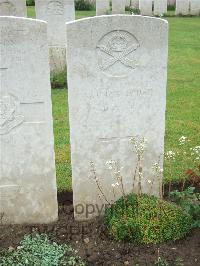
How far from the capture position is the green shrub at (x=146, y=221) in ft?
12.9

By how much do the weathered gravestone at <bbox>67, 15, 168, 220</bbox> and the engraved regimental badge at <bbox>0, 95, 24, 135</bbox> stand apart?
18.4 inches

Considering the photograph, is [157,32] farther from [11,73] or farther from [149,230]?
[149,230]

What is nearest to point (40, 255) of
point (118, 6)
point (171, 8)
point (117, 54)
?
point (117, 54)

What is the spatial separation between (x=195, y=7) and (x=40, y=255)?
16741mm

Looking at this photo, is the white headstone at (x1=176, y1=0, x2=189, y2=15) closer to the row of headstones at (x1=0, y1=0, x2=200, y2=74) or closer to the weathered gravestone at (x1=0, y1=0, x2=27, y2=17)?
the row of headstones at (x1=0, y1=0, x2=200, y2=74)

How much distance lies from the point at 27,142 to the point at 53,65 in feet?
19.9

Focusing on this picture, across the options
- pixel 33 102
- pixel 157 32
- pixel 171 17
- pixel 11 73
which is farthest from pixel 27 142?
pixel 171 17

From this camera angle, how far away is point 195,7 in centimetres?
1864

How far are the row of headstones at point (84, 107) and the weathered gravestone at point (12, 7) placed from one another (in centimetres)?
598

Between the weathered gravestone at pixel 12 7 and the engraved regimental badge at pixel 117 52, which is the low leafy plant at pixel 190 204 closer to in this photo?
the engraved regimental badge at pixel 117 52

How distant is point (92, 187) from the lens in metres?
4.31

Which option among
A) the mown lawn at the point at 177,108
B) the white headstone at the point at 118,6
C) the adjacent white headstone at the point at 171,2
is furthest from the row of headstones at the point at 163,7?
the mown lawn at the point at 177,108

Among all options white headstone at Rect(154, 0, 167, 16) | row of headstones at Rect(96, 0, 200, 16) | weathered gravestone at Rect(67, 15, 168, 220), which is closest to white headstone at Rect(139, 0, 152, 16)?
row of headstones at Rect(96, 0, 200, 16)

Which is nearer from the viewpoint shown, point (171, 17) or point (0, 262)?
point (0, 262)
